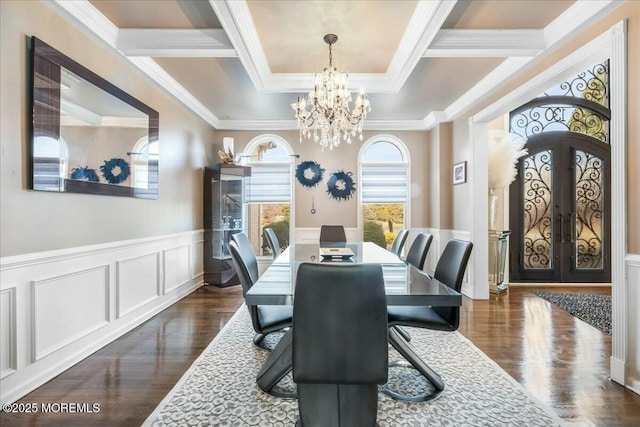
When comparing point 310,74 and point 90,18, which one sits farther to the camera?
point 310,74

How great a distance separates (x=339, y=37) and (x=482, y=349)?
9.59ft

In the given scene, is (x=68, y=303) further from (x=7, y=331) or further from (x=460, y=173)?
(x=460, y=173)

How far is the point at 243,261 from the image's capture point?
222 centimetres

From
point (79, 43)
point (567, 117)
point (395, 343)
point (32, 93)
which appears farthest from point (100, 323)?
point (567, 117)

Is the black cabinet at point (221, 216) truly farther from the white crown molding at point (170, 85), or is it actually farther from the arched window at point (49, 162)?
the arched window at point (49, 162)

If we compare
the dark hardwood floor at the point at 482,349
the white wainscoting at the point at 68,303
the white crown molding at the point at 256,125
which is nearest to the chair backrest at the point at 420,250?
the dark hardwood floor at the point at 482,349

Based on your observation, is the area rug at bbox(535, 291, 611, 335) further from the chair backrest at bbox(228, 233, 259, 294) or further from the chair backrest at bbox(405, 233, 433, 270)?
the chair backrest at bbox(228, 233, 259, 294)

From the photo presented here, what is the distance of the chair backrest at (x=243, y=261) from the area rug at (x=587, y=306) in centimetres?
330

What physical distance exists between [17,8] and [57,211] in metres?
1.25

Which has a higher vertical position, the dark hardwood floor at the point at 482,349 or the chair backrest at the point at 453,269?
the chair backrest at the point at 453,269

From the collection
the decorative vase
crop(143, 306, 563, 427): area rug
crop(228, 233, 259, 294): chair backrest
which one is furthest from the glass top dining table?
the decorative vase

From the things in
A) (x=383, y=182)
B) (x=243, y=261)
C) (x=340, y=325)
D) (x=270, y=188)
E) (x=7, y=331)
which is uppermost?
(x=383, y=182)

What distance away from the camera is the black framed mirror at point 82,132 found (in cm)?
219

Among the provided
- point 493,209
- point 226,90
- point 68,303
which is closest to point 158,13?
point 226,90
